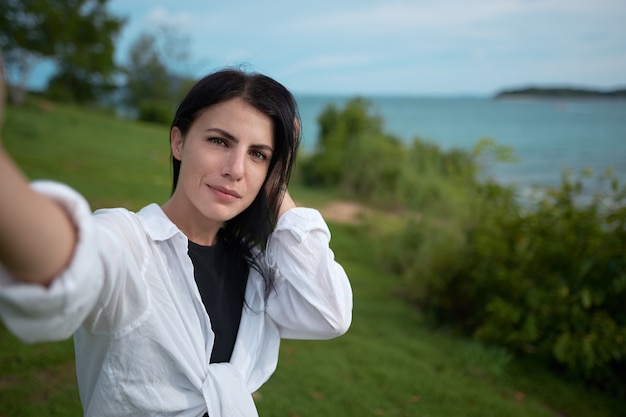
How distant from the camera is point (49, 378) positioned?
3.47 m

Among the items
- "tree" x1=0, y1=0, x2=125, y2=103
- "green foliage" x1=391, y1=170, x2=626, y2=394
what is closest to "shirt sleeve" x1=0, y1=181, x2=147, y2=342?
"green foliage" x1=391, y1=170, x2=626, y2=394

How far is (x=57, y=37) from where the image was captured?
73.9 ft

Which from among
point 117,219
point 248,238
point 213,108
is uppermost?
point 213,108

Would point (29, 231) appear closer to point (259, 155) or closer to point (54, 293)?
point (54, 293)

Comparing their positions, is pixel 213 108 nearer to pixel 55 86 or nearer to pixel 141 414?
pixel 141 414

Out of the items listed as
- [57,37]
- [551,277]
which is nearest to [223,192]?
[551,277]

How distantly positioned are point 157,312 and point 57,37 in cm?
2494

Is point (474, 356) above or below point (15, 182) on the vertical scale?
below

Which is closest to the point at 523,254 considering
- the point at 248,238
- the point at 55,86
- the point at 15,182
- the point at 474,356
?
the point at 474,356

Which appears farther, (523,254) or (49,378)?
(523,254)

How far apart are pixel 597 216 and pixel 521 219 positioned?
2.10 ft

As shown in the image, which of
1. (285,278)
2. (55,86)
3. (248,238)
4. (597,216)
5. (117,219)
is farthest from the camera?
(55,86)

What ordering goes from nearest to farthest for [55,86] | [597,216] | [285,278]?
[285,278]
[597,216]
[55,86]

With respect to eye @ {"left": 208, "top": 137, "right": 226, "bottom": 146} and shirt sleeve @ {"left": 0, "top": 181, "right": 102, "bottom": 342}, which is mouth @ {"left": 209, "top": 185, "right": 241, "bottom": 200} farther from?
shirt sleeve @ {"left": 0, "top": 181, "right": 102, "bottom": 342}
